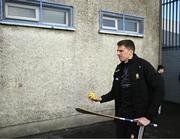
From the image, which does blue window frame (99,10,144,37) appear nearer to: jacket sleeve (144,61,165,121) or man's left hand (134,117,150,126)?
jacket sleeve (144,61,165,121)

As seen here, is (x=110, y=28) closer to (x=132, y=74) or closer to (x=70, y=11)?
(x=70, y=11)

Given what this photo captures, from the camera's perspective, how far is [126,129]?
13.2ft

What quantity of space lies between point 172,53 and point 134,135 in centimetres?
816

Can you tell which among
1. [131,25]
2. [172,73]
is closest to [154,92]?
[131,25]

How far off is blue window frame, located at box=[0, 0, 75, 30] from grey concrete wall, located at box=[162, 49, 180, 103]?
18.5ft

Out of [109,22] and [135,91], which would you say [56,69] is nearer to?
[109,22]

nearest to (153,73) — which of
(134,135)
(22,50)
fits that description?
(134,135)

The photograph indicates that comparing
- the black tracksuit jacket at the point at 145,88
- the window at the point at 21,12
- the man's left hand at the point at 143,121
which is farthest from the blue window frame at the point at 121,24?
the man's left hand at the point at 143,121

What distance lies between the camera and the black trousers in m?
3.95

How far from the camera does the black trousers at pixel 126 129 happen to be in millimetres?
3951

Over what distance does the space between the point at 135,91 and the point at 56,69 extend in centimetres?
332

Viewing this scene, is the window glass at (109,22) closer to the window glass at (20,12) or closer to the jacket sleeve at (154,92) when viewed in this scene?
the window glass at (20,12)

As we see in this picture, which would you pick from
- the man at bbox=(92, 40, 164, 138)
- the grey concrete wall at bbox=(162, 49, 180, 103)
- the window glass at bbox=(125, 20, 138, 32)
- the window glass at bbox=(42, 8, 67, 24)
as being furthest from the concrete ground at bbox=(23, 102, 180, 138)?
the grey concrete wall at bbox=(162, 49, 180, 103)

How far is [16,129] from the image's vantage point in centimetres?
631
